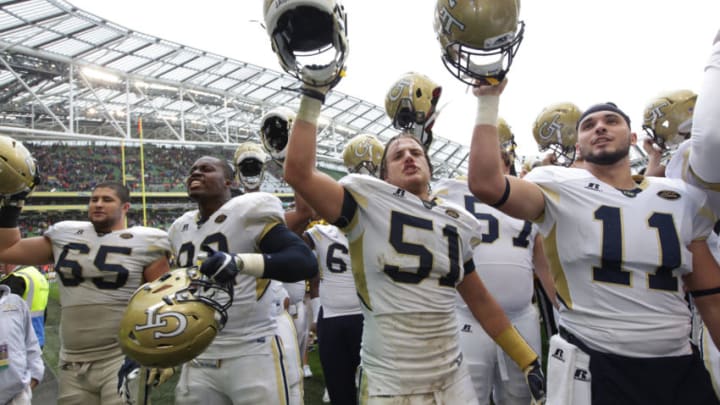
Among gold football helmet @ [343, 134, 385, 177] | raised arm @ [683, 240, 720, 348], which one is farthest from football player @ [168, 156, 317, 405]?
gold football helmet @ [343, 134, 385, 177]

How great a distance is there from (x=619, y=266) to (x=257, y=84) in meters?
30.5

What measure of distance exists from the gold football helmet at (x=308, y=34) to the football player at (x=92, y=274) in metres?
2.10

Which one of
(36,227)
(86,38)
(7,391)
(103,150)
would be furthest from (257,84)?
(7,391)

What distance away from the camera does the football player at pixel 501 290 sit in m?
2.72

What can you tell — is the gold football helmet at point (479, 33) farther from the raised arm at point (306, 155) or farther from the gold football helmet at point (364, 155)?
the gold football helmet at point (364, 155)

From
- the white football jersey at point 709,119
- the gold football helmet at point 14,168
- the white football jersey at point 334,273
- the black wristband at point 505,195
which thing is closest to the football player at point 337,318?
the white football jersey at point 334,273

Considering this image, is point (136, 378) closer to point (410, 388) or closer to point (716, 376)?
point (410, 388)

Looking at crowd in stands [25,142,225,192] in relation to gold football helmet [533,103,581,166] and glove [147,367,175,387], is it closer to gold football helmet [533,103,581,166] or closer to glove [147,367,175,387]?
gold football helmet [533,103,581,166]

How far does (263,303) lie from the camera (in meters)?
2.54

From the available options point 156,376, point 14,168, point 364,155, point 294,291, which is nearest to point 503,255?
point 364,155

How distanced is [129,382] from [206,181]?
1.18 meters

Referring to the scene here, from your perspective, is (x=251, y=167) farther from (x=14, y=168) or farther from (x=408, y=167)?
(x=408, y=167)

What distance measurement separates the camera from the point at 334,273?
367cm

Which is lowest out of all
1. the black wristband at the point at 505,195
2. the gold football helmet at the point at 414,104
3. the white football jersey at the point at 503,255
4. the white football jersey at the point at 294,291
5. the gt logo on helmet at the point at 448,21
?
the white football jersey at the point at 294,291
